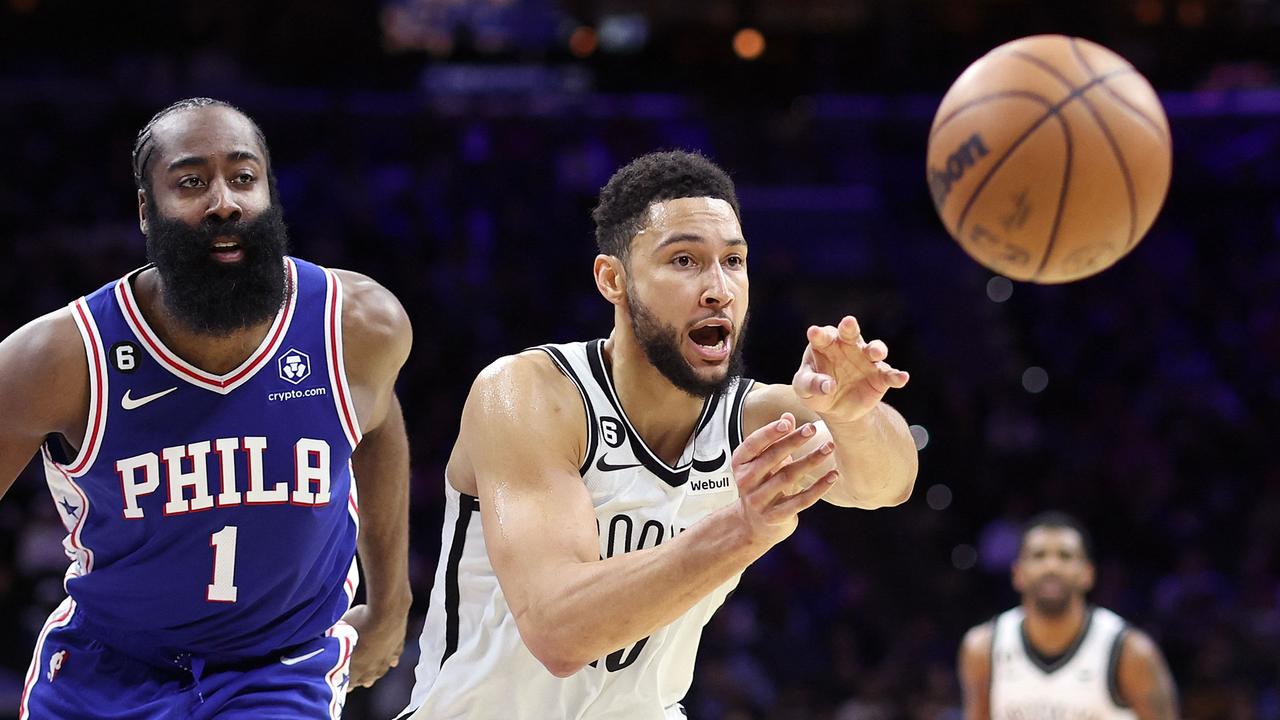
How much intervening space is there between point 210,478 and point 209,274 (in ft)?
1.51

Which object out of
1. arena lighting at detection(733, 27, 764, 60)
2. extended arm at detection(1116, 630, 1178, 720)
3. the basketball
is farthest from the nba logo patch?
arena lighting at detection(733, 27, 764, 60)

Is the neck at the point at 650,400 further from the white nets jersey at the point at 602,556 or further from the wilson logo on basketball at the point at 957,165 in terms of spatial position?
the wilson logo on basketball at the point at 957,165

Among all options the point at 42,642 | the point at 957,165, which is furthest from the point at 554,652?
the point at 957,165

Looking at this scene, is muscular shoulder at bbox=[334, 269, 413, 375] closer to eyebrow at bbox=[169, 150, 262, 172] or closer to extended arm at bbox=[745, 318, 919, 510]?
eyebrow at bbox=[169, 150, 262, 172]

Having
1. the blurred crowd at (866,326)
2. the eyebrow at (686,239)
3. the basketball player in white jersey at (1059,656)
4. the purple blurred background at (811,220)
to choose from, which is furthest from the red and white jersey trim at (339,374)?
the purple blurred background at (811,220)

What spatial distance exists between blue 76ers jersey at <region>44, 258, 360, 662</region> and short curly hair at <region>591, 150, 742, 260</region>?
30.3 inches

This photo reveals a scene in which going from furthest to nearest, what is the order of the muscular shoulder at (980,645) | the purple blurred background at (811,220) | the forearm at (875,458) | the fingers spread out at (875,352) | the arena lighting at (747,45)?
the arena lighting at (747,45) < the purple blurred background at (811,220) < the muscular shoulder at (980,645) < the forearm at (875,458) < the fingers spread out at (875,352)

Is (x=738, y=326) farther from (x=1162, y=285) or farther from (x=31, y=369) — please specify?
(x=1162, y=285)

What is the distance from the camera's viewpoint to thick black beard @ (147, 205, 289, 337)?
10.6ft

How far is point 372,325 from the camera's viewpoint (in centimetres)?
350

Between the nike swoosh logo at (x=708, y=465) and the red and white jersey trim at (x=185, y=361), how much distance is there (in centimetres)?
101

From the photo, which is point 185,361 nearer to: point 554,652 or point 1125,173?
point 554,652

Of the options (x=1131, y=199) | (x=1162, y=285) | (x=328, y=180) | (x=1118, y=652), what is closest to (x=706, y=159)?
(x=1131, y=199)

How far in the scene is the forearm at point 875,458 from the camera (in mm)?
3033
